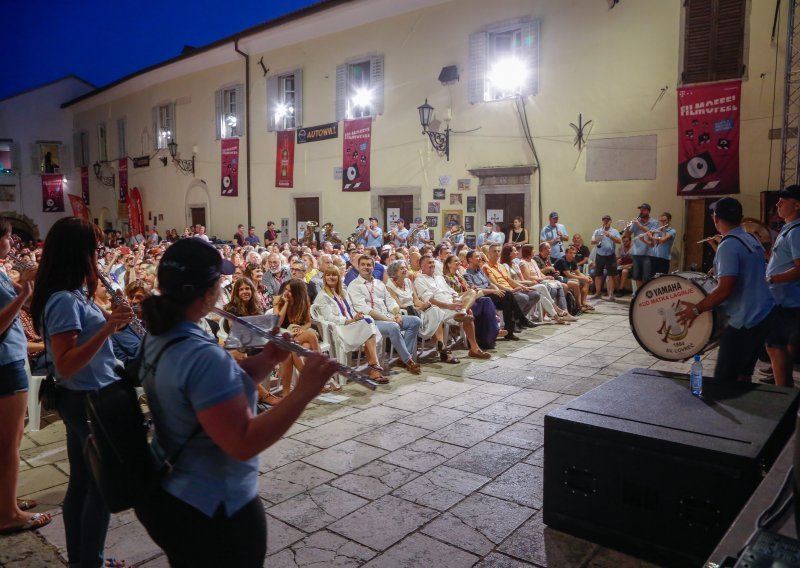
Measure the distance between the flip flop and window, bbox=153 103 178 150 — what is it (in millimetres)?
21496

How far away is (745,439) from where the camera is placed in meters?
2.73

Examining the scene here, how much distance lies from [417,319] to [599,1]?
29.5ft

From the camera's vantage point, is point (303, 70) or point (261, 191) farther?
point (261, 191)

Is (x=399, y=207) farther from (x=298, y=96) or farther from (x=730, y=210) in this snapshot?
(x=730, y=210)

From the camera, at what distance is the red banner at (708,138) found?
1107cm

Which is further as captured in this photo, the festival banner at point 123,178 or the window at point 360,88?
the festival banner at point 123,178

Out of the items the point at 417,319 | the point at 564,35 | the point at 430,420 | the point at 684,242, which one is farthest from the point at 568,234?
the point at 430,420

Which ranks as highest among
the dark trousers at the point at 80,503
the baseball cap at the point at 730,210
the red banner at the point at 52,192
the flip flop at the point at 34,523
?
the red banner at the point at 52,192

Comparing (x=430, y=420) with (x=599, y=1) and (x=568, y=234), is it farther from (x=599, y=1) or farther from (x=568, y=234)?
(x=599, y=1)

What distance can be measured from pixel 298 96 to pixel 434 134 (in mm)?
5204

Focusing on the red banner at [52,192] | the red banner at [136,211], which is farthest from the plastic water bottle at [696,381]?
the red banner at [52,192]

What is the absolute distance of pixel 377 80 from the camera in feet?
52.4

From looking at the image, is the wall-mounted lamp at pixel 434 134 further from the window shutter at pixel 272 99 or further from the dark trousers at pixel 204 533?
the dark trousers at pixel 204 533

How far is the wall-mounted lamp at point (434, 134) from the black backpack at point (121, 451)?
44.8 feet
